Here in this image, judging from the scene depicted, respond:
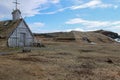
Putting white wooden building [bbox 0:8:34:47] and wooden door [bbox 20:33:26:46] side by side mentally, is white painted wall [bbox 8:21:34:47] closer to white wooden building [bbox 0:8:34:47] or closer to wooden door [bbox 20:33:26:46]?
white wooden building [bbox 0:8:34:47]

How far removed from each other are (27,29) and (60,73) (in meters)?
29.9

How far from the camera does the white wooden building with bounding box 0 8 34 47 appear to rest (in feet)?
145

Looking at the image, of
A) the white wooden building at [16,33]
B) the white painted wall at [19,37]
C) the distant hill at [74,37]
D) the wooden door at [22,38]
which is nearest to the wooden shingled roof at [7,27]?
the white wooden building at [16,33]

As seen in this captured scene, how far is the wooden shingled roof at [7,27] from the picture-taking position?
146ft

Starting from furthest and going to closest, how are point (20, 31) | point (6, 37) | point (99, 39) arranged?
point (99, 39)
point (20, 31)
point (6, 37)

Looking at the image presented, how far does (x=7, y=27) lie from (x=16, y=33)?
259 cm

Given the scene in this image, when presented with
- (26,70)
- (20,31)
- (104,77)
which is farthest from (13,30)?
(104,77)

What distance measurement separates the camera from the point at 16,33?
4575 centimetres

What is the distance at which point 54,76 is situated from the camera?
17516mm

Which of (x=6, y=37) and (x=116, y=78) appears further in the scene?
(x=6, y=37)

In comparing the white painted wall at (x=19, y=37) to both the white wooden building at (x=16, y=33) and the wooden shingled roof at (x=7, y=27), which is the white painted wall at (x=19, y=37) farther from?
the wooden shingled roof at (x=7, y=27)

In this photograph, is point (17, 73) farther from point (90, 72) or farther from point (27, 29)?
point (27, 29)

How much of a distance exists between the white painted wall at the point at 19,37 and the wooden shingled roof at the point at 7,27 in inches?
24.2

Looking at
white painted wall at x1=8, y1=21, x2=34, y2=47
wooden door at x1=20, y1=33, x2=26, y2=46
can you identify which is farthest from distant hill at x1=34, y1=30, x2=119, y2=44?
wooden door at x1=20, y1=33, x2=26, y2=46
